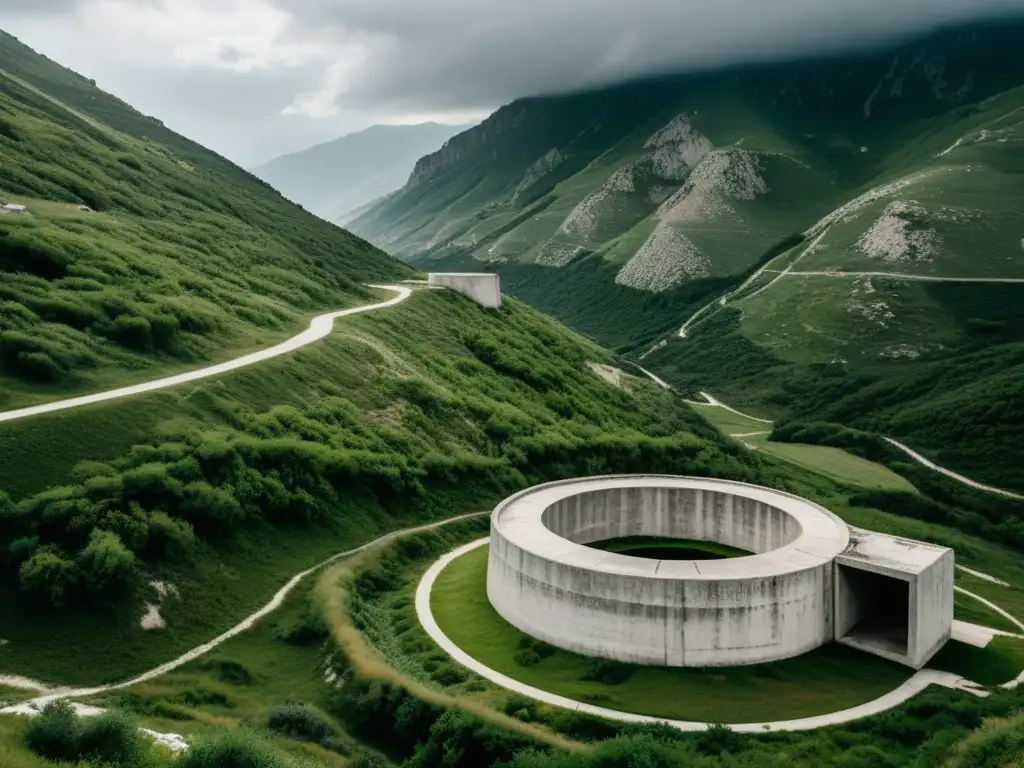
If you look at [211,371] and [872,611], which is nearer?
[872,611]

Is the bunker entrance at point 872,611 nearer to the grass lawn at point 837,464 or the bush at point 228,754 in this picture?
the bush at point 228,754

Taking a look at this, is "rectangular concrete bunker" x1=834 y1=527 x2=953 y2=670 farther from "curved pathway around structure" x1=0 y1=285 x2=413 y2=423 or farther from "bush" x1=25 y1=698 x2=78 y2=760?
"curved pathway around structure" x1=0 y1=285 x2=413 y2=423

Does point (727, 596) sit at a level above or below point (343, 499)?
below

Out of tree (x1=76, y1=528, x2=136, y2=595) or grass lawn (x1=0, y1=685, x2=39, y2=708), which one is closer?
grass lawn (x1=0, y1=685, x2=39, y2=708)

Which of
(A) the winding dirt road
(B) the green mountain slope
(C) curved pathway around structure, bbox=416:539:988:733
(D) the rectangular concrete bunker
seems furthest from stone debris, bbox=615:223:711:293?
(C) curved pathway around structure, bbox=416:539:988:733

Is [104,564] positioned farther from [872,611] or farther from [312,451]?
[872,611]

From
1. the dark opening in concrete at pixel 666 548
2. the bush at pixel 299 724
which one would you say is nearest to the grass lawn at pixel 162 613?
the bush at pixel 299 724

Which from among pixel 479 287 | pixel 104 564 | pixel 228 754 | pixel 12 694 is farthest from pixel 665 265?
pixel 228 754

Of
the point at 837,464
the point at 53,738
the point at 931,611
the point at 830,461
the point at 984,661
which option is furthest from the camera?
the point at 830,461
